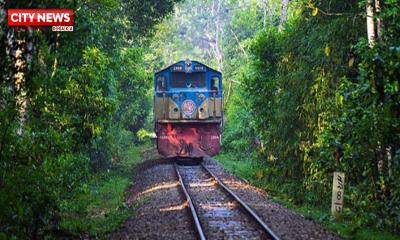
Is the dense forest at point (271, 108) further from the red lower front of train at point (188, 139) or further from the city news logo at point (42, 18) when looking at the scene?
the red lower front of train at point (188, 139)

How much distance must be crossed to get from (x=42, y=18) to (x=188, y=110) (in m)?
14.8

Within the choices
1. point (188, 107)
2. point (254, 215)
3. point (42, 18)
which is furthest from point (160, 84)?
point (42, 18)

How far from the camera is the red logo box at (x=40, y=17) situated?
6388 mm

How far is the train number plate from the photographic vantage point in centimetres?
2162

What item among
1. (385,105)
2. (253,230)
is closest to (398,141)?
(385,105)

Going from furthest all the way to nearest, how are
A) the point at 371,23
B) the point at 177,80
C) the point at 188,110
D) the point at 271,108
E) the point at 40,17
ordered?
1. the point at 177,80
2. the point at 188,110
3. the point at 271,108
4. the point at 371,23
5. the point at 40,17

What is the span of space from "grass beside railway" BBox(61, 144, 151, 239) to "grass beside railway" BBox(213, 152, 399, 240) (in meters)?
3.96

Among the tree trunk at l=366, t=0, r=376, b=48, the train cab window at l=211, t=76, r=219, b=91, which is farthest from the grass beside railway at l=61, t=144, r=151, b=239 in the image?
the tree trunk at l=366, t=0, r=376, b=48

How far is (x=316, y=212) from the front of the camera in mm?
12430

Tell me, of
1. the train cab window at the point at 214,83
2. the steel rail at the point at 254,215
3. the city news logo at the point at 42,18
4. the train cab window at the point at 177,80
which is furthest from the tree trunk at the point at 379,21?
the train cab window at the point at 177,80

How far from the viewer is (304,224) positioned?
10.8 meters

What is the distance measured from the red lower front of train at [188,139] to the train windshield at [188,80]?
5.22 ft

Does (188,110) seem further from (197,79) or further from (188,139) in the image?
(197,79)

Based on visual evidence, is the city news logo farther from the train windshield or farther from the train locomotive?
the train windshield
